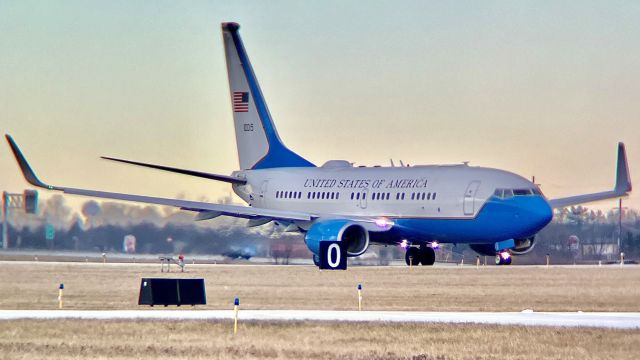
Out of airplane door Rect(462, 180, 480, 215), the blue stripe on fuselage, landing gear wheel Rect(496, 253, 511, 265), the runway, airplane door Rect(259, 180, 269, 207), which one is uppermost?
airplane door Rect(259, 180, 269, 207)

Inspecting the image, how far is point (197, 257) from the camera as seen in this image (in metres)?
70.2

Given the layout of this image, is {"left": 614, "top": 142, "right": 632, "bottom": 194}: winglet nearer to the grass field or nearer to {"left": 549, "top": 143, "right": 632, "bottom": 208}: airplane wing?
{"left": 549, "top": 143, "right": 632, "bottom": 208}: airplane wing

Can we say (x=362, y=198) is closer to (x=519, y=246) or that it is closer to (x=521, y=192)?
(x=519, y=246)

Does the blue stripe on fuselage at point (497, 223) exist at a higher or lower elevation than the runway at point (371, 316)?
higher

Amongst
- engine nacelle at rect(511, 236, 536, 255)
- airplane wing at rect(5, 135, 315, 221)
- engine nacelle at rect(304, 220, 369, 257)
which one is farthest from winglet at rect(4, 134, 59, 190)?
engine nacelle at rect(511, 236, 536, 255)

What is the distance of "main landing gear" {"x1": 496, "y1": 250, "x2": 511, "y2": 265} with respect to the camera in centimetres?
6341

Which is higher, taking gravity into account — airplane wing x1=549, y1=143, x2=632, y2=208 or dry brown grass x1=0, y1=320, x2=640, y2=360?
airplane wing x1=549, y1=143, x2=632, y2=208

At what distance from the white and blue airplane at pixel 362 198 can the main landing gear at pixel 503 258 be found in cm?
7

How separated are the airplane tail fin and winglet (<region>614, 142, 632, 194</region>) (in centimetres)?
1607

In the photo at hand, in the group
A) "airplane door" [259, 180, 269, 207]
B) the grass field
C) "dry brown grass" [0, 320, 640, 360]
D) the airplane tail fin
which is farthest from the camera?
the airplane tail fin

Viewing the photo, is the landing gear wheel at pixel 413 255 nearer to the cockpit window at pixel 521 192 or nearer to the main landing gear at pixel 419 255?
the main landing gear at pixel 419 255

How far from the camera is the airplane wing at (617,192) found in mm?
63853

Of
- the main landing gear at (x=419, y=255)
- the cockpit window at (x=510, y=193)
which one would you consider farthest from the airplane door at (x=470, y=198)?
the main landing gear at (x=419, y=255)

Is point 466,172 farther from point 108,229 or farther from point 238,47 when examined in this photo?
point 108,229
